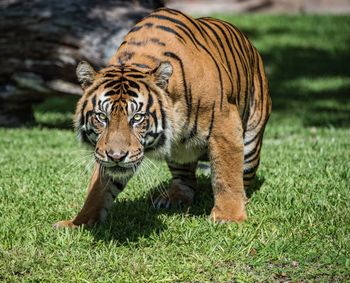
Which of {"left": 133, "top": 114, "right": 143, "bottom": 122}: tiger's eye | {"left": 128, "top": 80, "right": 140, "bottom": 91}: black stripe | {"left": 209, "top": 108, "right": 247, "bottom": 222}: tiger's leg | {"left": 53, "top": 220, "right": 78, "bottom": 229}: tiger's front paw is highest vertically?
{"left": 128, "top": 80, "right": 140, "bottom": 91}: black stripe

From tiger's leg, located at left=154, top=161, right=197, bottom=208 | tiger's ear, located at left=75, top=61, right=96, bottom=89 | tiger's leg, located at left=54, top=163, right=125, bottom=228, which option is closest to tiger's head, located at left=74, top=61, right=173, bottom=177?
tiger's ear, located at left=75, top=61, right=96, bottom=89

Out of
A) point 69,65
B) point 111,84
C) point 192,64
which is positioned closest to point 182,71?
point 192,64

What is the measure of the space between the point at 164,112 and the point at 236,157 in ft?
2.40

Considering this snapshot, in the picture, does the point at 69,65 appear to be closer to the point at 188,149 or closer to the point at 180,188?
the point at 180,188

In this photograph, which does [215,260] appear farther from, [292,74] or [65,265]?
[292,74]

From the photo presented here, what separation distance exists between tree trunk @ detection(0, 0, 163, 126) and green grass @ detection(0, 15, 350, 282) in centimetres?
87

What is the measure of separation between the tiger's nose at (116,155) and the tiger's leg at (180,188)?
4.93 ft

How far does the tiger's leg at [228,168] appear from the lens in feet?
15.7

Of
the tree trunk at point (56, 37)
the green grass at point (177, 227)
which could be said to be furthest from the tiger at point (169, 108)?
the tree trunk at point (56, 37)

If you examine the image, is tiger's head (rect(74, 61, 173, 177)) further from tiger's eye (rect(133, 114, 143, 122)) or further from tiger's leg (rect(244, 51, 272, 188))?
tiger's leg (rect(244, 51, 272, 188))

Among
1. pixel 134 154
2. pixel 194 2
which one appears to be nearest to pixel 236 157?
pixel 134 154

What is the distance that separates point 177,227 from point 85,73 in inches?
49.7

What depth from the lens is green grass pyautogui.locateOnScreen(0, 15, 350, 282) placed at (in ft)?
13.5

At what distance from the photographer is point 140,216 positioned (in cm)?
512
